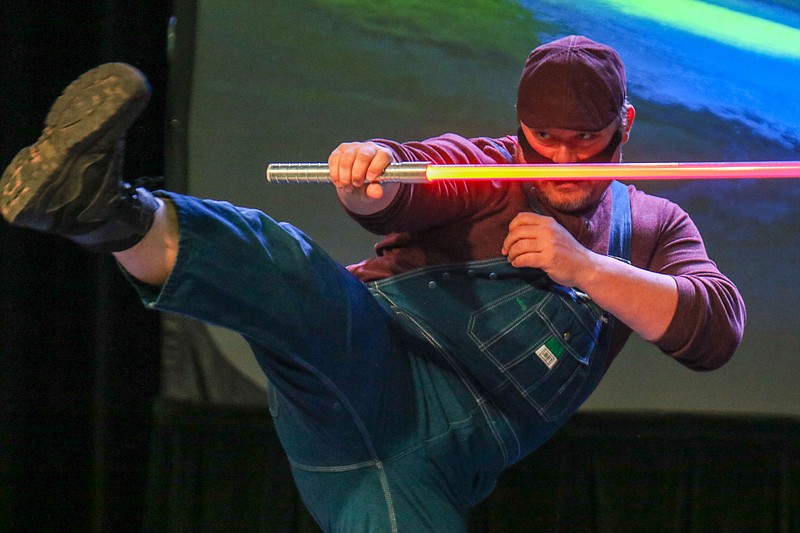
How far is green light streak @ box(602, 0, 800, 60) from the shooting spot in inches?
63.9

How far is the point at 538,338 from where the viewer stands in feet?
3.57

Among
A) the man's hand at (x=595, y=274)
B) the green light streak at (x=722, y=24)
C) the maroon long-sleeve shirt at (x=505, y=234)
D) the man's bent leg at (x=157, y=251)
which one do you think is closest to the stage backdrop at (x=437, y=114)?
the green light streak at (x=722, y=24)

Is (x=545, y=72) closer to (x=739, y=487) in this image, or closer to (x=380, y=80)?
(x=380, y=80)

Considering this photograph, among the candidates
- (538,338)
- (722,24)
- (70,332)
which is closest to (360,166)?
(538,338)

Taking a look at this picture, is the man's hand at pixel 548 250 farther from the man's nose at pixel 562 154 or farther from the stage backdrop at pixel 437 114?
the stage backdrop at pixel 437 114

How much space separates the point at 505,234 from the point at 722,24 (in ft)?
2.67

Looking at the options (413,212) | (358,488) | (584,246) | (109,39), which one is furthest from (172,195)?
(109,39)

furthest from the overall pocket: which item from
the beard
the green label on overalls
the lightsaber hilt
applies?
the lightsaber hilt

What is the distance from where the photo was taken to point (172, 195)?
822 mm

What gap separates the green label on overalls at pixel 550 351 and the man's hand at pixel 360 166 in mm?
295

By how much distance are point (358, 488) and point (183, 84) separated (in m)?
0.85

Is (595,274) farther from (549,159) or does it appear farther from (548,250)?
(549,159)

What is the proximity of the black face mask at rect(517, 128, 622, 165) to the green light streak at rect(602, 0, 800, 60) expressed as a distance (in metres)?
0.62

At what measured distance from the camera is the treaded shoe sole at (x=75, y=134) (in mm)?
751
